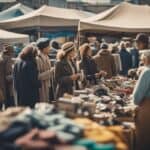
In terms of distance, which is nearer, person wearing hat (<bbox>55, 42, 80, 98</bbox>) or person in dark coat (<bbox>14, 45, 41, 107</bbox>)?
person in dark coat (<bbox>14, 45, 41, 107</bbox>)

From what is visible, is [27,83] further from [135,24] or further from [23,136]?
[135,24]

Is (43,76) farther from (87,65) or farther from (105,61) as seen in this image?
(105,61)

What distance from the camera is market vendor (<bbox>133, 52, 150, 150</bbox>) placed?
8492 millimetres

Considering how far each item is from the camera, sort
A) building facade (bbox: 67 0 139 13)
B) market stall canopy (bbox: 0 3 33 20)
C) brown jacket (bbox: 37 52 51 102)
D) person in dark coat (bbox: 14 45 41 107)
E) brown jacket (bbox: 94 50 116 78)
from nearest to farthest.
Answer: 1. person in dark coat (bbox: 14 45 41 107)
2. brown jacket (bbox: 37 52 51 102)
3. brown jacket (bbox: 94 50 116 78)
4. market stall canopy (bbox: 0 3 33 20)
5. building facade (bbox: 67 0 139 13)

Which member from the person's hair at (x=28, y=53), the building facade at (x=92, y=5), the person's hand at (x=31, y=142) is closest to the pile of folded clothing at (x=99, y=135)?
the person's hand at (x=31, y=142)

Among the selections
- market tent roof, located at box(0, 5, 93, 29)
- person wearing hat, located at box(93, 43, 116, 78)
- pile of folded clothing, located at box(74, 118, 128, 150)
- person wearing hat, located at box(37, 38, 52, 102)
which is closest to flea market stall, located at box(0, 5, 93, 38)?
market tent roof, located at box(0, 5, 93, 29)

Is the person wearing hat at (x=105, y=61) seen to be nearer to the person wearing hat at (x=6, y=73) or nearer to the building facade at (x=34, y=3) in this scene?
the person wearing hat at (x=6, y=73)

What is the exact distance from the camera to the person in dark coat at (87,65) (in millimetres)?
12930

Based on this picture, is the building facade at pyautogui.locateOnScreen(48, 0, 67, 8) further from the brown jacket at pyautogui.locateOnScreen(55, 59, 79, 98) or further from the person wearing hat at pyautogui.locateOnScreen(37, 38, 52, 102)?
the person wearing hat at pyautogui.locateOnScreen(37, 38, 52, 102)

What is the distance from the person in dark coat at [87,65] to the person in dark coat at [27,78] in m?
2.96

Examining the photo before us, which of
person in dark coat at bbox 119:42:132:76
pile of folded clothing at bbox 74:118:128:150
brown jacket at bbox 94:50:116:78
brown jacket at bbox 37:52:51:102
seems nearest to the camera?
pile of folded clothing at bbox 74:118:128:150

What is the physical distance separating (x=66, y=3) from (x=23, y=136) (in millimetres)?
45344

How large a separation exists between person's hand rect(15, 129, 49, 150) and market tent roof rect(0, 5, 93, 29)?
13.8m

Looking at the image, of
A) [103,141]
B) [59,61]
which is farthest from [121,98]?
[103,141]
